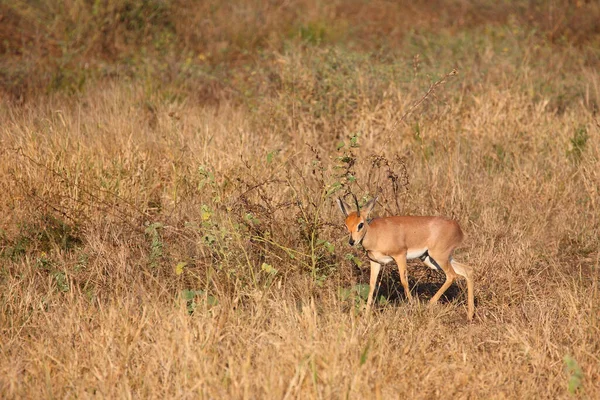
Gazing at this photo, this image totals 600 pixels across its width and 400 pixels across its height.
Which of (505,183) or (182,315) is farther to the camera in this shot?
(505,183)

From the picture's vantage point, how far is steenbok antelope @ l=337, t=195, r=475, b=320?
222 inches

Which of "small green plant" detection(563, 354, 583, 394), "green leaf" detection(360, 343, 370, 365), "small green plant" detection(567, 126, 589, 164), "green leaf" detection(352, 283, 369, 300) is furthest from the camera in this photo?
"small green plant" detection(567, 126, 589, 164)

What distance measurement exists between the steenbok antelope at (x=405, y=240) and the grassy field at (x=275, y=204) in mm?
244

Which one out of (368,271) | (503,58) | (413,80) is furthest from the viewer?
(503,58)

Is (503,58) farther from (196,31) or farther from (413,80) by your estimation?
(196,31)

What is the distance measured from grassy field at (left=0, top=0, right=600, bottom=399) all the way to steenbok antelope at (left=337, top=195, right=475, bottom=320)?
0.24 metres

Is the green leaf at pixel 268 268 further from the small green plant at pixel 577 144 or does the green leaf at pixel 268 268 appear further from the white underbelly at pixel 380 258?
the small green plant at pixel 577 144

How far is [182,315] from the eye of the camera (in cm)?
468

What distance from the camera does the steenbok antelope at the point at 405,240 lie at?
5.63 meters

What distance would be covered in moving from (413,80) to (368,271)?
10.6 feet

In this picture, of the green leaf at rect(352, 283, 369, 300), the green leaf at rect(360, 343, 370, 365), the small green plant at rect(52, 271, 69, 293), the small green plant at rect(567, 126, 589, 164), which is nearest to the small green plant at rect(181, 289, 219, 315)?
→ the small green plant at rect(52, 271, 69, 293)

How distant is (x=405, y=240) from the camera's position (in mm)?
5680

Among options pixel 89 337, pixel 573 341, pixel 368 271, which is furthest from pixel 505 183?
pixel 89 337

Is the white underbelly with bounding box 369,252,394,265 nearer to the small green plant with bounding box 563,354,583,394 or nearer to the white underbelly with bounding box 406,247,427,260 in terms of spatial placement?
the white underbelly with bounding box 406,247,427,260
